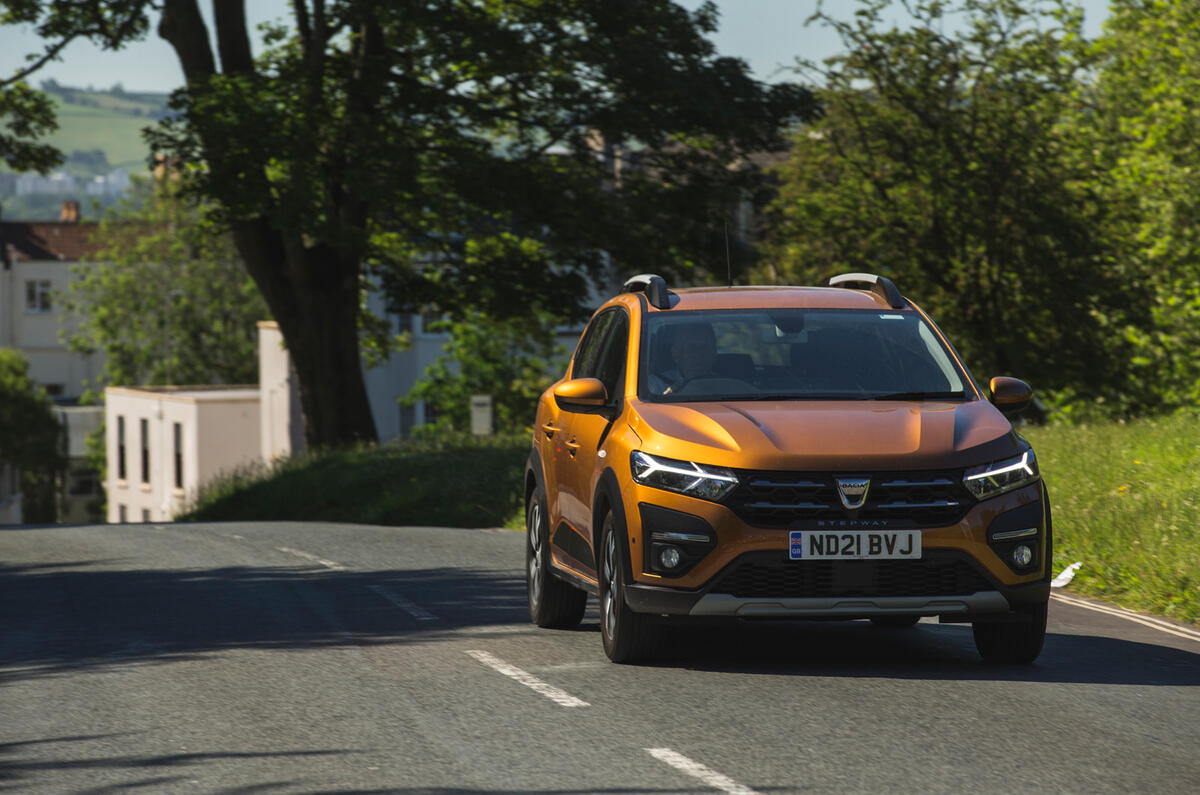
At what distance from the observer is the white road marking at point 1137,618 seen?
9.63 metres

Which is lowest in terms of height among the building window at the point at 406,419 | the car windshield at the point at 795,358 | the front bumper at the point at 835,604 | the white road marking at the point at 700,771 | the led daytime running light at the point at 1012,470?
the building window at the point at 406,419

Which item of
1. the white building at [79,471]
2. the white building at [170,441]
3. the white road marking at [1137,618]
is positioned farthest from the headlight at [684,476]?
the white building at [79,471]

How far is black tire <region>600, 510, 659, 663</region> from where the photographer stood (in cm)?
805

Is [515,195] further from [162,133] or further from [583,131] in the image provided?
[162,133]

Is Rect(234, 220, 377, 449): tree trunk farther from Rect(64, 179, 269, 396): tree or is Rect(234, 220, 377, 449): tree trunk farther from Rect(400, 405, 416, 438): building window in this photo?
Rect(64, 179, 269, 396): tree

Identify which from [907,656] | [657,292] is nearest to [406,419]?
[657,292]

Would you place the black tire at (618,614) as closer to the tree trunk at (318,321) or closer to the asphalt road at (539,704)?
the asphalt road at (539,704)

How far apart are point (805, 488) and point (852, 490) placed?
8.0 inches

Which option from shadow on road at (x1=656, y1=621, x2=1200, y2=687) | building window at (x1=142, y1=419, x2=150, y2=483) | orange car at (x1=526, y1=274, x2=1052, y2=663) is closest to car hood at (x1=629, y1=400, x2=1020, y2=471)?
orange car at (x1=526, y1=274, x2=1052, y2=663)

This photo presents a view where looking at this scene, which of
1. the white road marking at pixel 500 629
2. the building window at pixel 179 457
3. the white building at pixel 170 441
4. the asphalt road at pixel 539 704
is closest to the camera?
the asphalt road at pixel 539 704

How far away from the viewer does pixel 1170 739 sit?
21.4 feet

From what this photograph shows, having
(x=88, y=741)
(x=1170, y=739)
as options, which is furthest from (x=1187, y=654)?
(x=88, y=741)

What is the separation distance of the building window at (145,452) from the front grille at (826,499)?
63186mm

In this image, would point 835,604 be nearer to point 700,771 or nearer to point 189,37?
point 700,771
